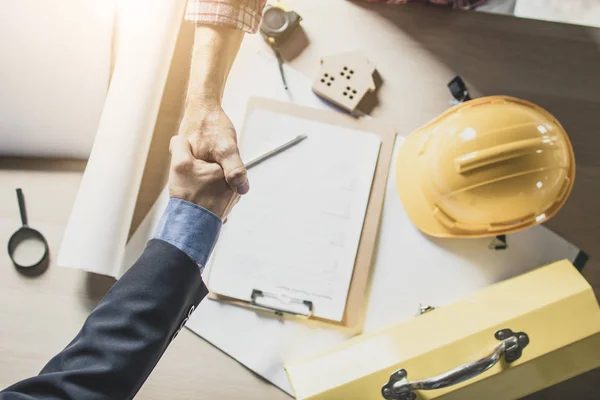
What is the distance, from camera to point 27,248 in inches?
28.2

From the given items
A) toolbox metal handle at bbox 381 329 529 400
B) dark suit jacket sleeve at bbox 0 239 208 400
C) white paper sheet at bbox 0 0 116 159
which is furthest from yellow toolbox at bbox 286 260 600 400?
white paper sheet at bbox 0 0 116 159

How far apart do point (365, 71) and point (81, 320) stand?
52cm

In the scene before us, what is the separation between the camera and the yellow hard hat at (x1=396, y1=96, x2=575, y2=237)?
0.62 m

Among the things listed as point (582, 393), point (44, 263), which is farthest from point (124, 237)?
point (582, 393)

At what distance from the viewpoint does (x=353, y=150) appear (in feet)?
Answer: 2.40

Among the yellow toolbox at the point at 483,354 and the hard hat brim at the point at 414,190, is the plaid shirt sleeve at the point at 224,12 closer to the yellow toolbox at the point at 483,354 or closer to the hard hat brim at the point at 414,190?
the hard hat brim at the point at 414,190

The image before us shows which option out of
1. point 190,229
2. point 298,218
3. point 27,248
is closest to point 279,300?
point 298,218

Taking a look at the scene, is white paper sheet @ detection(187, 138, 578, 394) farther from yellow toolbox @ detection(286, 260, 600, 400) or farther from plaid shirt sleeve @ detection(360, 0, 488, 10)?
plaid shirt sleeve @ detection(360, 0, 488, 10)

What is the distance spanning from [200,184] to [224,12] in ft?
0.72

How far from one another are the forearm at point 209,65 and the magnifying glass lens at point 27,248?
0.98ft

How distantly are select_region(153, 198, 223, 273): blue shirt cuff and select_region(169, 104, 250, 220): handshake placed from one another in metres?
0.01

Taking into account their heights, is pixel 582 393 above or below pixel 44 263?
below

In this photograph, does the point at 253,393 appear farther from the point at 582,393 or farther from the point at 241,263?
the point at 582,393

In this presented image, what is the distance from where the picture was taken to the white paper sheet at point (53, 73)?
2.31 feet
